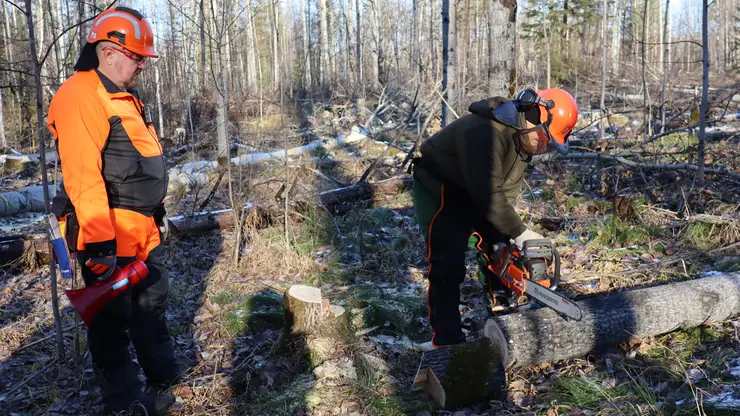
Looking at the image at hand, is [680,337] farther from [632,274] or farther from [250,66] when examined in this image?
[250,66]

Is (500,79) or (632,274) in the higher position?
(500,79)

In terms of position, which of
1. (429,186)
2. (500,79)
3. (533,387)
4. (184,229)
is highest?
Result: (500,79)

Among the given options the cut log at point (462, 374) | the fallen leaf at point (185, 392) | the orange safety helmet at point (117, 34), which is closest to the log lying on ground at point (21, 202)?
the fallen leaf at point (185, 392)

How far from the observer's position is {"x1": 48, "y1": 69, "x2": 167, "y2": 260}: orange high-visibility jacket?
2.54m

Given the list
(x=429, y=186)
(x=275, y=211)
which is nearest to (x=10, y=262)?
(x=275, y=211)

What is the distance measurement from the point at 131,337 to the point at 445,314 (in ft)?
6.53

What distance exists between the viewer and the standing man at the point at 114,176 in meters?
2.54

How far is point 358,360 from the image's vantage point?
3.42m

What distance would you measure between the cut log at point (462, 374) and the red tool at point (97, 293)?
1.72m

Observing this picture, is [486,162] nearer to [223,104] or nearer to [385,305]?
[385,305]

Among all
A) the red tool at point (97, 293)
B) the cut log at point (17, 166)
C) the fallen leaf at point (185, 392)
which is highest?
the red tool at point (97, 293)

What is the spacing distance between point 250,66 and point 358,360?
31628 mm

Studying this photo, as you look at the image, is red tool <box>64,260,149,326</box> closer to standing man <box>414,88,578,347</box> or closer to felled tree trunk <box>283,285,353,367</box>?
felled tree trunk <box>283,285,353,367</box>

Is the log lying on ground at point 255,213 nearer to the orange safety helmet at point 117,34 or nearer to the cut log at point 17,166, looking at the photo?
the orange safety helmet at point 117,34
